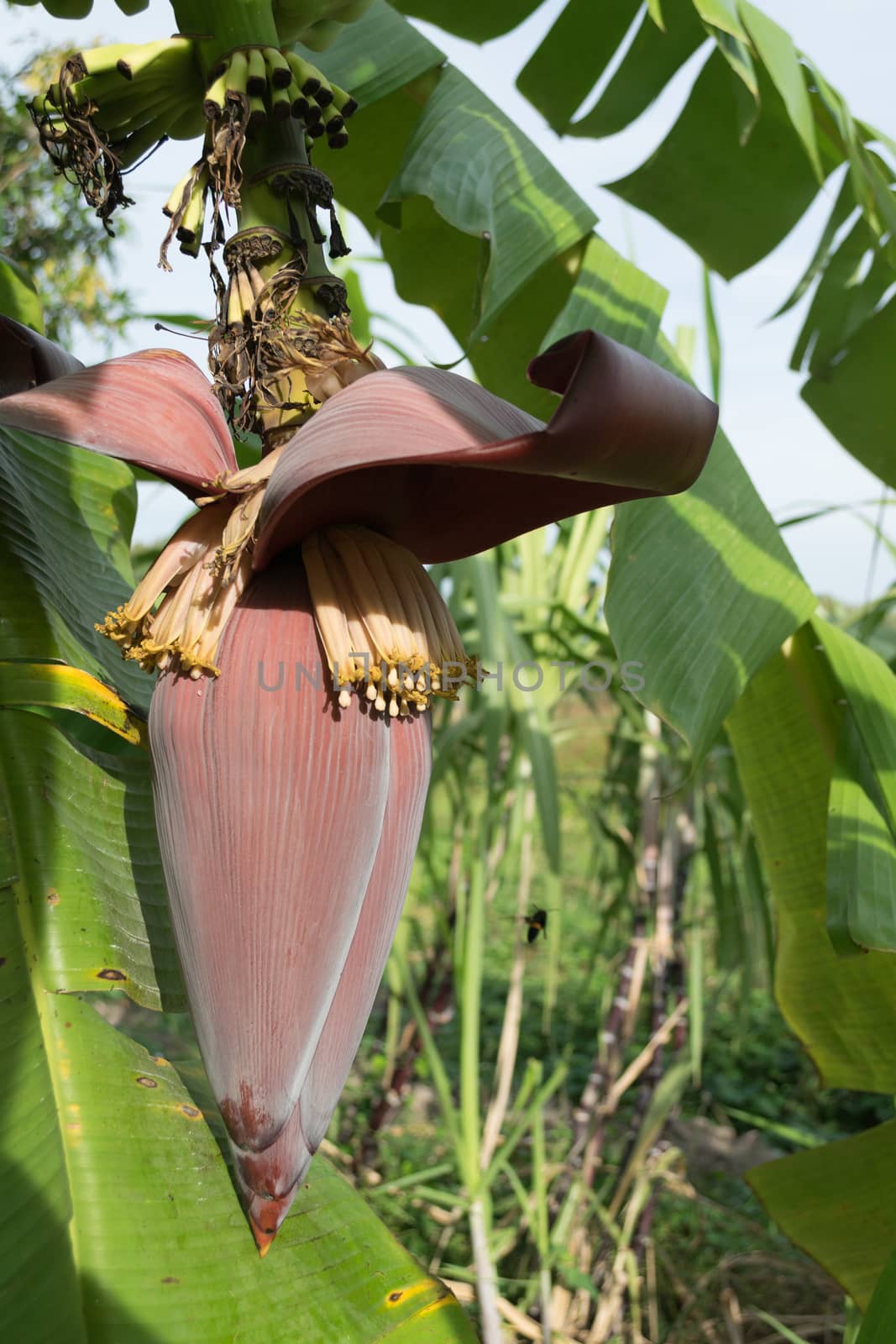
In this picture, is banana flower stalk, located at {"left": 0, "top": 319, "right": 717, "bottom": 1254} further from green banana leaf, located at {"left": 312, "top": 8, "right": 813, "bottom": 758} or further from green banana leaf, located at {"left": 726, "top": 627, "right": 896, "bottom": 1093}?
green banana leaf, located at {"left": 726, "top": 627, "right": 896, "bottom": 1093}

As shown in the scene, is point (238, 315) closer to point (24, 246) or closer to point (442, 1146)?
point (442, 1146)

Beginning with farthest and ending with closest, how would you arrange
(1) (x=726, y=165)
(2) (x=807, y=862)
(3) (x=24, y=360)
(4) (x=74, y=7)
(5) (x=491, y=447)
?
(1) (x=726, y=165) → (2) (x=807, y=862) → (4) (x=74, y=7) → (3) (x=24, y=360) → (5) (x=491, y=447)

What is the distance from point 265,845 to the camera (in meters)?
0.28

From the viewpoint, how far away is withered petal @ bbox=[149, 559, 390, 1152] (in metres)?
0.29

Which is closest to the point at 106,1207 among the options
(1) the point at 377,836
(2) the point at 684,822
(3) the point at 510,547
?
(1) the point at 377,836

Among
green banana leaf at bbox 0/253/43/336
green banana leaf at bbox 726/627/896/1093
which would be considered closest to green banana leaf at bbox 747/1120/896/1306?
green banana leaf at bbox 726/627/896/1093

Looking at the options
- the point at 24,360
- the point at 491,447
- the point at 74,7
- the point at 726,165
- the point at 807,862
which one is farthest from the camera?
the point at 726,165

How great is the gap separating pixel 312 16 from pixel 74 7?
0.19 m

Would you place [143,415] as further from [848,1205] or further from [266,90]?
[848,1205]

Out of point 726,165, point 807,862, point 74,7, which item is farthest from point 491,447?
point 726,165

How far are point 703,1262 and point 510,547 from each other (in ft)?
4.62

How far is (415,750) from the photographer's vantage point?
326 mm

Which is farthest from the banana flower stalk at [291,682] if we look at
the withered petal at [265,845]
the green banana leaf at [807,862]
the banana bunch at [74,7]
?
the green banana leaf at [807,862]

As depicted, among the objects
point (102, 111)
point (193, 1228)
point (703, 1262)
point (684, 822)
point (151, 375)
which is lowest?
point (703, 1262)
